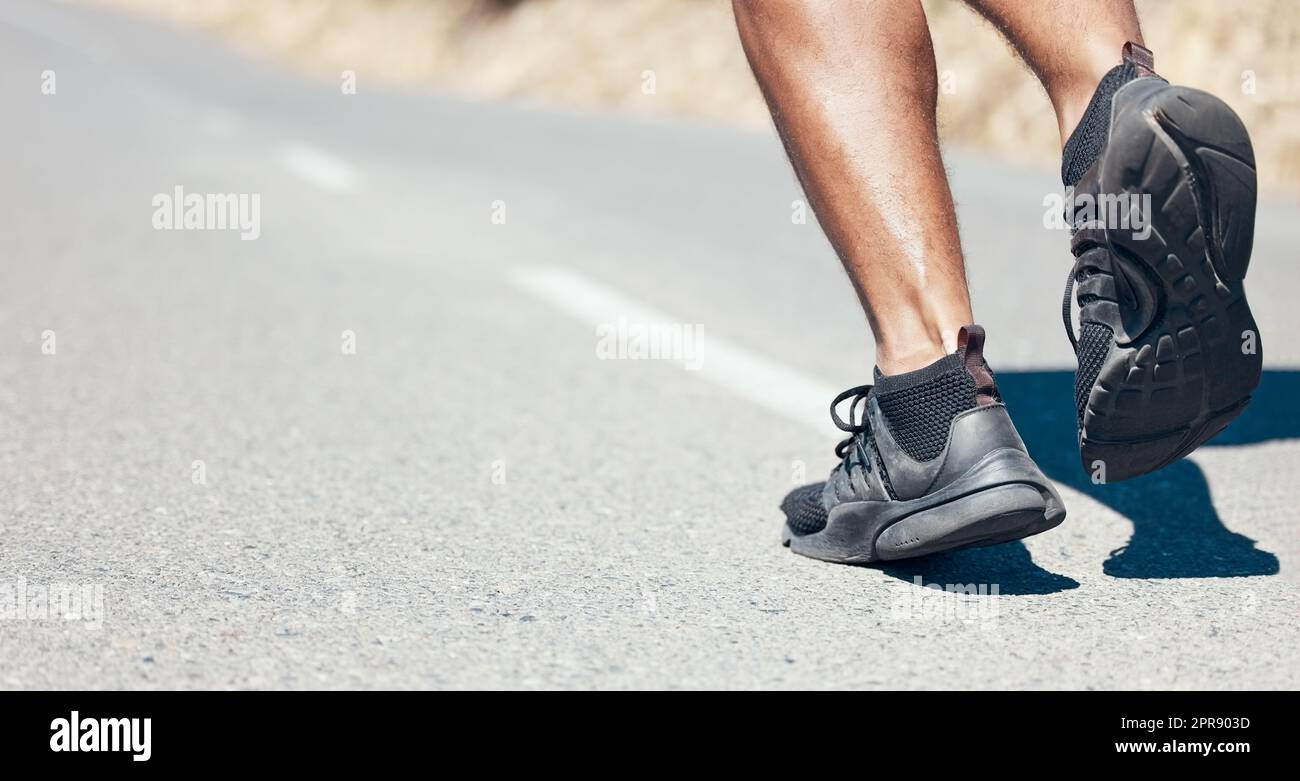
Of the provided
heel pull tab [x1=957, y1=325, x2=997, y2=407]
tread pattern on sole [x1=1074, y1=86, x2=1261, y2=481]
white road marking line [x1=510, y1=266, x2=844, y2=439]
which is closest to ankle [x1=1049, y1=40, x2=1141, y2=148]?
tread pattern on sole [x1=1074, y1=86, x2=1261, y2=481]

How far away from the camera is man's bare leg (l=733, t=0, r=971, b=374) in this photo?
7.22 ft

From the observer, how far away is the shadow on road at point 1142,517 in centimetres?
230

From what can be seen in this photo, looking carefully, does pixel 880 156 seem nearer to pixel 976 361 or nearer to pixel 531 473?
pixel 976 361

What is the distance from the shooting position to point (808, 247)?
245 inches

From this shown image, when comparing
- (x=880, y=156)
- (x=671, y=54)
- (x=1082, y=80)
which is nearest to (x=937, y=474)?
(x=880, y=156)

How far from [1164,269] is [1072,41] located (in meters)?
0.41

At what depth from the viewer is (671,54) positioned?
686 inches

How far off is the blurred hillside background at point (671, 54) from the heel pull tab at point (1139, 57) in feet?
1.41

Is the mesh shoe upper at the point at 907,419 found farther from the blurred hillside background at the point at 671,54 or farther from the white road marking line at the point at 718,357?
the white road marking line at the point at 718,357

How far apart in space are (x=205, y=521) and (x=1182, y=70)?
9.46 metres

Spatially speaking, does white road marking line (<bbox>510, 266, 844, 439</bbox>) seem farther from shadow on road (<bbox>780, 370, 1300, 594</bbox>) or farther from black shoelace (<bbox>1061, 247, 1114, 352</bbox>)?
black shoelace (<bbox>1061, 247, 1114, 352</bbox>)

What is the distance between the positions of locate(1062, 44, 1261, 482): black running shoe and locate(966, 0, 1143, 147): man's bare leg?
0.24 feet
